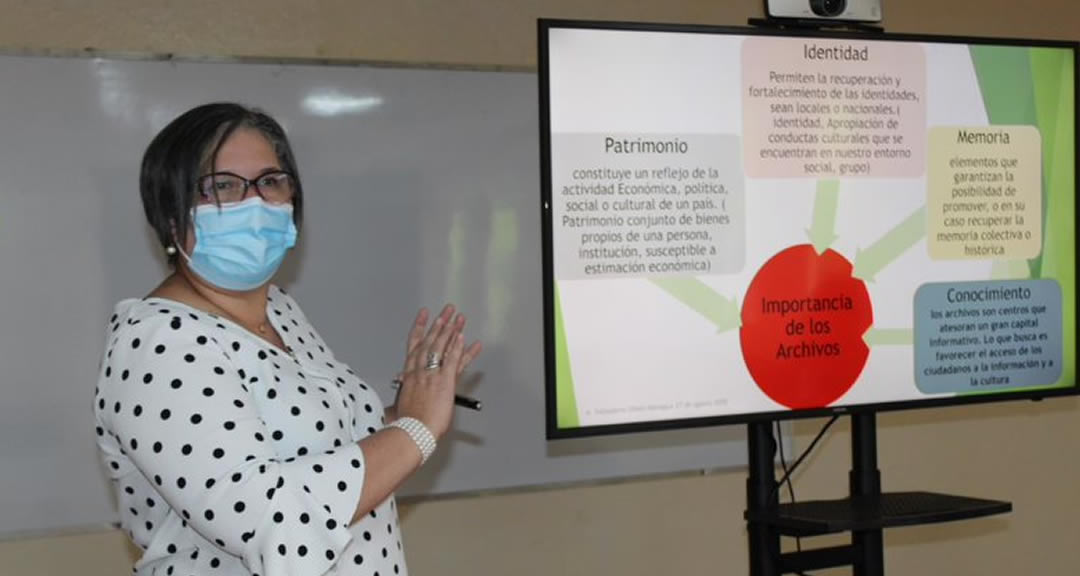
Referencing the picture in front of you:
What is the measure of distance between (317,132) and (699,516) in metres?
1.57

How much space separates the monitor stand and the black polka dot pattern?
904 mm

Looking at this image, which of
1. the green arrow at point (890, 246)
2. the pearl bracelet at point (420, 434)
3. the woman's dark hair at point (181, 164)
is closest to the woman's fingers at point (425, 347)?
the pearl bracelet at point (420, 434)

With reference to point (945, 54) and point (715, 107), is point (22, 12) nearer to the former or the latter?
point (715, 107)

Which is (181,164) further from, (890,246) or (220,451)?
(890,246)

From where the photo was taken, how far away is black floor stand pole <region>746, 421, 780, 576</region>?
255 centimetres

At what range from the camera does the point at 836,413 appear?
2.61 m

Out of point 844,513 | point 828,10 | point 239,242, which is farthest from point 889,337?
point 239,242

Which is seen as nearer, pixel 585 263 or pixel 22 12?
pixel 585 263

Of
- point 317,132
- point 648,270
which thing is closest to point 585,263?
point 648,270

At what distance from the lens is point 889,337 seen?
2660 mm

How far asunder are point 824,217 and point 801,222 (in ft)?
0.18

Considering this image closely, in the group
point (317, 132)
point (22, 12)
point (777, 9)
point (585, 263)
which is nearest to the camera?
point (585, 263)

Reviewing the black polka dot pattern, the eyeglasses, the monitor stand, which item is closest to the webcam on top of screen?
the monitor stand

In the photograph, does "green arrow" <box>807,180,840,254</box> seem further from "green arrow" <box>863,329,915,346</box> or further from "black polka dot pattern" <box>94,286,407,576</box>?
"black polka dot pattern" <box>94,286,407,576</box>
